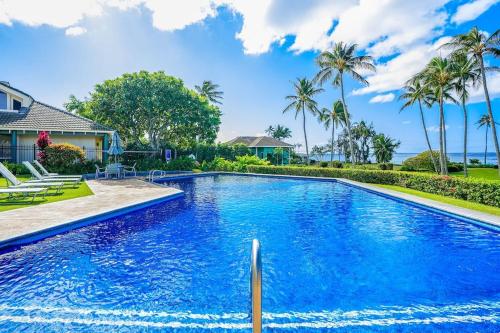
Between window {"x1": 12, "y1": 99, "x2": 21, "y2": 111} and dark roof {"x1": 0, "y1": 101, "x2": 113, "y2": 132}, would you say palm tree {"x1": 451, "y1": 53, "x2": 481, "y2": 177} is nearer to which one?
dark roof {"x1": 0, "y1": 101, "x2": 113, "y2": 132}

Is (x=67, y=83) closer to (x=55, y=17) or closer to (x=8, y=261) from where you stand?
(x=55, y=17)

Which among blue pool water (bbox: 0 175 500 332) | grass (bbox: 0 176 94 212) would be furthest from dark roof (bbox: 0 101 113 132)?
blue pool water (bbox: 0 175 500 332)

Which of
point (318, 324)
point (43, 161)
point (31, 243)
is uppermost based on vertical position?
point (43, 161)

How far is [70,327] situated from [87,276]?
164 cm

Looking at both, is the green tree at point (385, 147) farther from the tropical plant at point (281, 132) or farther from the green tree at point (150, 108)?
the tropical plant at point (281, 132)

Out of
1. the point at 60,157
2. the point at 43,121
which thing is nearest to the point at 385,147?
the point at 60,157

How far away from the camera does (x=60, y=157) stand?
755 inches

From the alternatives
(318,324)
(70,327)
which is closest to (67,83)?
(70,327)

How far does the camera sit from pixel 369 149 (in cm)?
5422

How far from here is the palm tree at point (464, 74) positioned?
21.1 metres

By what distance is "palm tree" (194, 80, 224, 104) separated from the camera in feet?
178

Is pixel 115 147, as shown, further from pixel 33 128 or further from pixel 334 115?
pixel 334 115

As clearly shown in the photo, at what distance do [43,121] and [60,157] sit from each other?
15.9 ft

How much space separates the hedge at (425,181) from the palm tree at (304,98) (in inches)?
597
